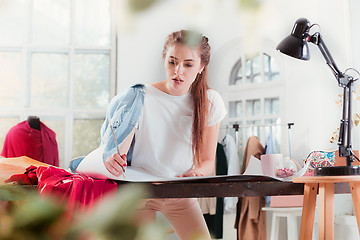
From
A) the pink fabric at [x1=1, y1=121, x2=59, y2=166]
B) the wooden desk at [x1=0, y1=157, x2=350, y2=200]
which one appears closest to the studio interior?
the pink fabric at [x1=1, y1=121, x2=59, y2=166]

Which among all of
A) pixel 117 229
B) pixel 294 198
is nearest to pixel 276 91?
pixel 294 198

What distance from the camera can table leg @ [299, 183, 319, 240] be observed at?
58.5 inches

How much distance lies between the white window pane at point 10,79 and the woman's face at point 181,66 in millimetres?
3198

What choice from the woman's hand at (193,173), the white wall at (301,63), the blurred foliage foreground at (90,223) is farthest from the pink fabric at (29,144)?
the blurred foliage foreground at (90,223)

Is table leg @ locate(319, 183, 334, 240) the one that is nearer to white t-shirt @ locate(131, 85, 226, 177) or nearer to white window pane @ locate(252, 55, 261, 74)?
white t-shirt @ locate(131, 85, 226, 177)

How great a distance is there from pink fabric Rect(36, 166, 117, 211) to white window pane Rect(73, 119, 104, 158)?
3.29 metres

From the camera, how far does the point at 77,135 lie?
4.78 meters

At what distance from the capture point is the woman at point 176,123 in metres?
1.84

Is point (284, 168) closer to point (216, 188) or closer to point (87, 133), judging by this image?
point (216, 188)

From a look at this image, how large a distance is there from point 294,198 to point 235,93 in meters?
1.27

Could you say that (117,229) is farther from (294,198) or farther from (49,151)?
(49,151)

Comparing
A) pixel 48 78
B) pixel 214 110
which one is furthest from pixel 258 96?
pixel 214 110

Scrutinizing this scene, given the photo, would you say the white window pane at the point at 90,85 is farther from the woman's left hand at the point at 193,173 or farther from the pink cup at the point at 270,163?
the pink cup at the point at 270,163

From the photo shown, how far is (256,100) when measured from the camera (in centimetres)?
454
